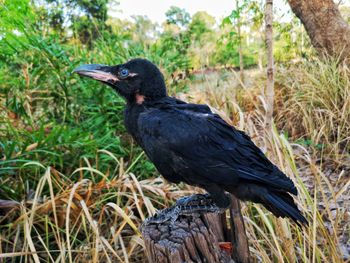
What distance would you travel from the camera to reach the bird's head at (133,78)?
1.94 meters

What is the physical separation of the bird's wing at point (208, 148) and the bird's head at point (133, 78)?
21 cm

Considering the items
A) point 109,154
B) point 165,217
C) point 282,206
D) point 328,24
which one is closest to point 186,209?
point 165,217

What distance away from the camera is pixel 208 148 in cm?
170

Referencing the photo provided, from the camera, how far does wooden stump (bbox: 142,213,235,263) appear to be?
4.75 ft

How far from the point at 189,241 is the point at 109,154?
1.36 metres

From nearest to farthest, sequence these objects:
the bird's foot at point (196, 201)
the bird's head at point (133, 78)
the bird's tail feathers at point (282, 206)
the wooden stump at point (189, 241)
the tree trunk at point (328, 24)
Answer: the wooden stump at point (189, 241) → the bird's tail feathers at point (282, 206) → the bird's foot at point (196, 201) → the bird's head at point (133, 78) → the tree trunk at point (328, 24)

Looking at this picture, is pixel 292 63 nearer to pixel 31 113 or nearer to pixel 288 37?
pixel 288 37

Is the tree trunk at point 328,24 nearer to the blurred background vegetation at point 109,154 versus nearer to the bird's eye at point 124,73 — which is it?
the blurred background vegetation at point 109,154

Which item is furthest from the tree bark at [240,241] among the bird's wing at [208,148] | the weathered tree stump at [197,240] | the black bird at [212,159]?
the bird's wing at [208,148]

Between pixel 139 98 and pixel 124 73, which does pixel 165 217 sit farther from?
pixel 124 73

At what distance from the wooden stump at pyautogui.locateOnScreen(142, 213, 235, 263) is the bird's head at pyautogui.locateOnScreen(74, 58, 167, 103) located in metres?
0.71

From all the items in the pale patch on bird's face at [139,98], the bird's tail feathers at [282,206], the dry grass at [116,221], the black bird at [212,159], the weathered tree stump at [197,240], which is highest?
the pale patch on bird's face at [139,98]

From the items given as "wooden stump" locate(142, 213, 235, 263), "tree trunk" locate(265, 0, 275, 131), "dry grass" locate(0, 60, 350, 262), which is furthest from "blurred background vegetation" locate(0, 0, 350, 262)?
"wooden stump" locate(142, 213, 235, 263)

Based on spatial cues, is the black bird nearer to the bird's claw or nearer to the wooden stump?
the bird's claw
